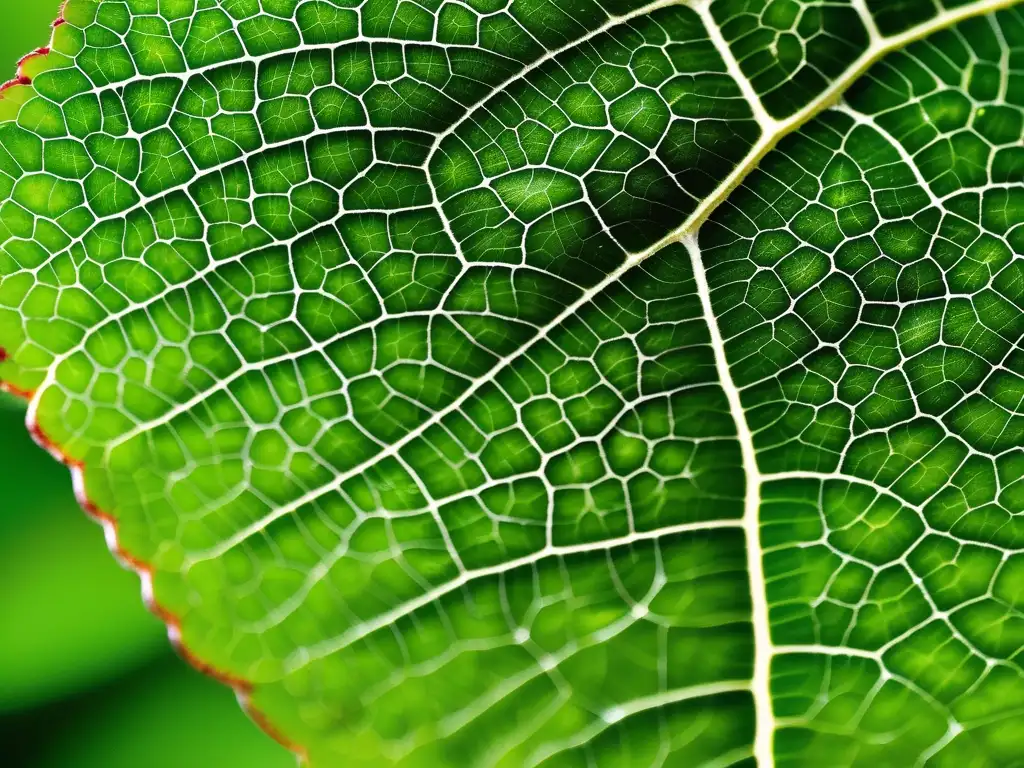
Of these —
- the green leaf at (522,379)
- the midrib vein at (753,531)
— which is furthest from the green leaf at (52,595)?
the midrib vein at (753,531)

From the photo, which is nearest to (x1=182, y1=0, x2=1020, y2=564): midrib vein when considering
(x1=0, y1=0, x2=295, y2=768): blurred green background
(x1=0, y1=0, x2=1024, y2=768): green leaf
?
(x1=0, y1=0, x2=1024, y2=768): green leaf

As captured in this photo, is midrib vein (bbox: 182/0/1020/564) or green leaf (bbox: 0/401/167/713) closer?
midrib vein (bbox: 182/0/1020/564)

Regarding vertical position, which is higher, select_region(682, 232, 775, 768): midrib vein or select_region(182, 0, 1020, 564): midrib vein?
select_region(182, 0, 1020, 564): midrib vein

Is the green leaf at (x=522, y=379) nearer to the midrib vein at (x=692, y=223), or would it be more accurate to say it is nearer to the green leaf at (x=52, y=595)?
the midrib vein at (x=692, y=223)

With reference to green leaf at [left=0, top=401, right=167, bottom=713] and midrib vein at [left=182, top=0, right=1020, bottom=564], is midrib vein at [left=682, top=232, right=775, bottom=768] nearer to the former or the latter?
midrib vein at [left=182, top=0, right=1020, bottom=564]

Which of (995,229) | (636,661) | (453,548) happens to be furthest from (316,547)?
(995,229)

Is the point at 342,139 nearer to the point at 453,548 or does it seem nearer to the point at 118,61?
the point at 118,61
